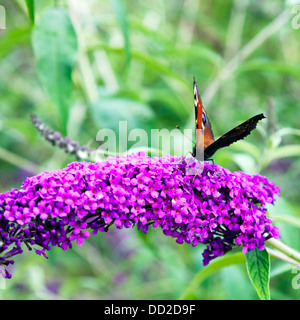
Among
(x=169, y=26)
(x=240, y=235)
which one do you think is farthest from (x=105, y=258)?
(x=240, y=235)

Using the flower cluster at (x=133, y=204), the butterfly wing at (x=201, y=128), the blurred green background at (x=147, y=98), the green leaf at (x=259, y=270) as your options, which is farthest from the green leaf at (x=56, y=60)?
the green leaf at (x=259, y=270)

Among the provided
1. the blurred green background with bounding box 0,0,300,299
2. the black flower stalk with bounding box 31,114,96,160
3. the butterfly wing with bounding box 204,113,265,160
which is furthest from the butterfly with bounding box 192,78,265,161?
the black flower stalk with bounding box 31,114,96,160

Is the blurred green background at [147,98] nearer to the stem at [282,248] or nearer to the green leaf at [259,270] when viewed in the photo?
the stem at [282,248]

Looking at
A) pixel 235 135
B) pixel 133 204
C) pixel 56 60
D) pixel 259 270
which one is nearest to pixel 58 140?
pixel 56 60

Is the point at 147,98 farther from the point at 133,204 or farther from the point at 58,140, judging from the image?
the point at 133,204

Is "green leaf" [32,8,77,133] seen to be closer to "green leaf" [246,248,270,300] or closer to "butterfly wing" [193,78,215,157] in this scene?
"butterfly wing" [193,78,215,157]

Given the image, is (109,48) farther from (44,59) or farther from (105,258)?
(105,258)
